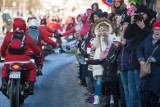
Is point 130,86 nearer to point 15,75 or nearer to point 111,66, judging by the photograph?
point 111,66

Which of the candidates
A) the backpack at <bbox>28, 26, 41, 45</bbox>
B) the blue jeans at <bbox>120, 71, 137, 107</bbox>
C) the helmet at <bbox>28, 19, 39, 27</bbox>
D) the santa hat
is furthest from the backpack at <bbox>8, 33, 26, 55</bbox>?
the helmet at <bbox>28, 19, 39, 27</bbox>

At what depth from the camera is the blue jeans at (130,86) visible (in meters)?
10.0

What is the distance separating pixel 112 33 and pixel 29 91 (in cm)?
200

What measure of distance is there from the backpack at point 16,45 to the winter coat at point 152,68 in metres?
2.91

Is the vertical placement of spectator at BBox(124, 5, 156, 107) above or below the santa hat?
above

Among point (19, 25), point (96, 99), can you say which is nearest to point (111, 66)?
point (96, 99)

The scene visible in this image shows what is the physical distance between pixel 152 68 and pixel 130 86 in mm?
1298

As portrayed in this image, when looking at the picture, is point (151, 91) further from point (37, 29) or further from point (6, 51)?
point (37, 29)

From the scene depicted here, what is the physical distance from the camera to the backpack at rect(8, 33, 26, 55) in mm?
11242

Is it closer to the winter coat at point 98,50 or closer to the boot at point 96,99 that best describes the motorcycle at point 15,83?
the winter coat at point 98,50

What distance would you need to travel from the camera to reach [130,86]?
1008 centimetres

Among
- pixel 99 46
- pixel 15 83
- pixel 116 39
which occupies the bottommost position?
pixel 15 83

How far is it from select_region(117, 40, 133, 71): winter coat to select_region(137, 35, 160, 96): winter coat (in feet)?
2.67

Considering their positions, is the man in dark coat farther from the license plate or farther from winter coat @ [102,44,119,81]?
the license plate
